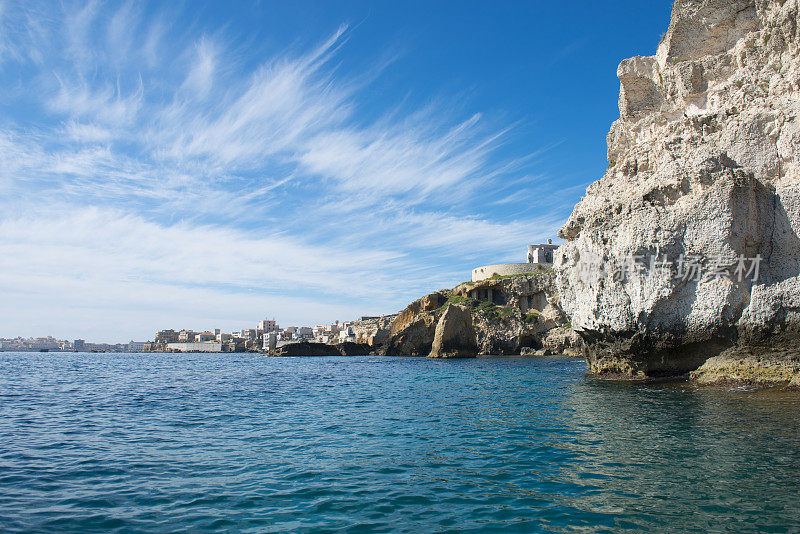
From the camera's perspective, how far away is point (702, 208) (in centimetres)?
1780

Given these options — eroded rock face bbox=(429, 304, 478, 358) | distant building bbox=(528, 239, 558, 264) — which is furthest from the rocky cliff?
distant building bbox=(528, 239, 558, 264)

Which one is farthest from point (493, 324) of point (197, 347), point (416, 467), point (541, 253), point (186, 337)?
point (186, 337)

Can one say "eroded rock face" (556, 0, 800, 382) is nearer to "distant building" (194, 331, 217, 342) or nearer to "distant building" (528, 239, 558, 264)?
"distant building" (528, 239, 558, 264)

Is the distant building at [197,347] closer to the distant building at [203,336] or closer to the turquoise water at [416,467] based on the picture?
the distant building at [203,336]

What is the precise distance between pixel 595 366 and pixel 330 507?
20989 mm

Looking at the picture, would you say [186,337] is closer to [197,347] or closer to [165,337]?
[165,337]

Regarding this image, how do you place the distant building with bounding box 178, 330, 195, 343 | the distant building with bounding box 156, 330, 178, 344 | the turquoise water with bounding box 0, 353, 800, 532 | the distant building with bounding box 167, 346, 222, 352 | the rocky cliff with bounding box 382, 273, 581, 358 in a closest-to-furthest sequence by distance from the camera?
1. the turquoise water with bounding box 0, 353, 800, 532
2. the rocky cliff with bounding box 382, 273, 581, 358
3. the distant building with bounding box 167, 346, 222, 352
4. the distant building with bounding box 178, 330, 195, 343
5. the distant building with bounding box 156, 330, 178, 344

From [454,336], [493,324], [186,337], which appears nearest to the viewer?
[454,336]

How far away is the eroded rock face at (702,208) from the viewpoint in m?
16.9

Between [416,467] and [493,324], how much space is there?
61298 millimetres

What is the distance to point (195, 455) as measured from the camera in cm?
993

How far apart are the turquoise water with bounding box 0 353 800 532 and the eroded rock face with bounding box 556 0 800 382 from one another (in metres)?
3.34

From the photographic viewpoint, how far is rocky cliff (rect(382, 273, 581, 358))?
200 ft

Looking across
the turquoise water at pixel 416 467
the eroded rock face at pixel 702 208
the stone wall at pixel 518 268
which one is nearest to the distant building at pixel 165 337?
the stone wall at pixel 518 268
